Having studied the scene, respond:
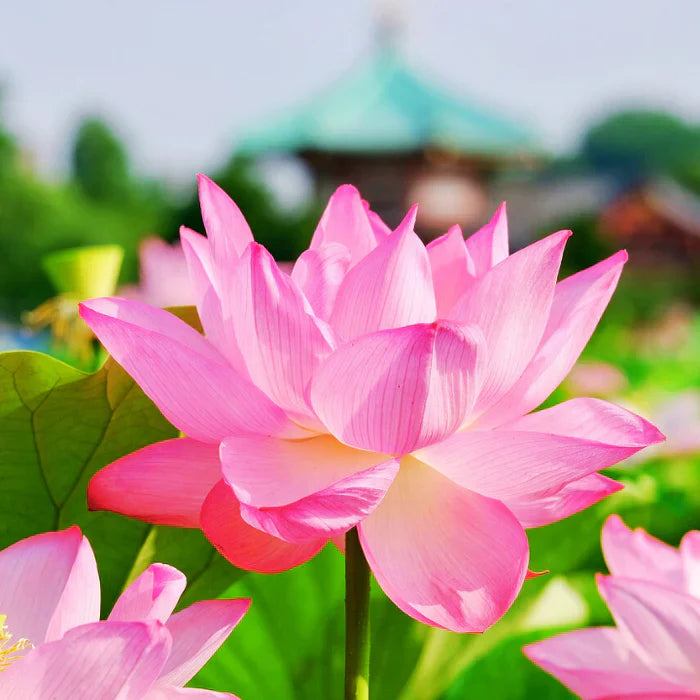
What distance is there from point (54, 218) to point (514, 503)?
15.4 m

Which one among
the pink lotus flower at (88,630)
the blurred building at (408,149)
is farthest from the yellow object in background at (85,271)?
the blurred building at (408,149)

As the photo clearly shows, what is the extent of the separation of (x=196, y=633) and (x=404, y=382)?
9 centimetres

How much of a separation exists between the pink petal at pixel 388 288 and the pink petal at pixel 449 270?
0.04 meters

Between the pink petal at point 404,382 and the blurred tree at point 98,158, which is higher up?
the pink petal at point 404,382

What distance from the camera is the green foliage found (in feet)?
1.24

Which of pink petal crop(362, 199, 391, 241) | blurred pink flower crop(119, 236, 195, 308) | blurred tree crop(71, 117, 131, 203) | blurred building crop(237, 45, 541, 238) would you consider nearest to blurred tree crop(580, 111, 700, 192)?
blurred tree crop(71, 117, 131, 203)

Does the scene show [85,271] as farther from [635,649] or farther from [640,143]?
[640,143]

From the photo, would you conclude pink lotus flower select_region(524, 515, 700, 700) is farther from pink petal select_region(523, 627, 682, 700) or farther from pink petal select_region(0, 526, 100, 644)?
pink petal select_region(0, 526, 100, 644)

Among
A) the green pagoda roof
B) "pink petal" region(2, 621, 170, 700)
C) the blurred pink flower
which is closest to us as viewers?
"pink petal" region(2, 621, 170, 700)

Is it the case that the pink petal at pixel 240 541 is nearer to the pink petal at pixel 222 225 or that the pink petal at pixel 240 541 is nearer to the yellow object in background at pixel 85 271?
the pink petal at pixel 222 225

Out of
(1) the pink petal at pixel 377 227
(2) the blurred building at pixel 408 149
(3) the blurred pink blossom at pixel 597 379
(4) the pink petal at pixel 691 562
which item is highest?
(1) the pink petal at pixel 377 227

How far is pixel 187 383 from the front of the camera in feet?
0.99

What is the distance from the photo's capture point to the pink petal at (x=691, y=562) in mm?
366

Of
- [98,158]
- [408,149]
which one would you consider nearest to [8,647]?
[408,149]
